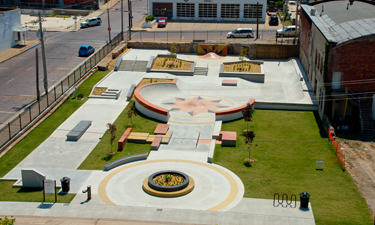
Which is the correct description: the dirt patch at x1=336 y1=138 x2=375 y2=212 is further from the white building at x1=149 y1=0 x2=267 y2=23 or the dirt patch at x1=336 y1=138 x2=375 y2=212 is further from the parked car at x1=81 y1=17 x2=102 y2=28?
the parked car at x1=81 y1=17 x2=102 y2=28

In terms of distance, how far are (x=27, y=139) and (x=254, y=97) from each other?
23.9 metres

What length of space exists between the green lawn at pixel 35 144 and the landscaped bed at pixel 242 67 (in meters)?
15.7

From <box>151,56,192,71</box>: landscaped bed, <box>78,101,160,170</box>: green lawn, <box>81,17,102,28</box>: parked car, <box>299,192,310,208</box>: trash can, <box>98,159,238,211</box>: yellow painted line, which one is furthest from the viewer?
<box>81,17,102,28</box>: parked car

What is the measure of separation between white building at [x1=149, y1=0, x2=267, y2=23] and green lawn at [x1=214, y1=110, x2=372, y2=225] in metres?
47.7

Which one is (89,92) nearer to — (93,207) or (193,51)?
(193,51)

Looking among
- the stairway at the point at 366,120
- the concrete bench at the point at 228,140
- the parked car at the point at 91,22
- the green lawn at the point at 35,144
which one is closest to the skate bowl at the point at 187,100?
the concrete bench at the point at 228,140

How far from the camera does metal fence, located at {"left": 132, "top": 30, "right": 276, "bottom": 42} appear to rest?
69331mm

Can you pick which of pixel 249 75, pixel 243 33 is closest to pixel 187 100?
pixel 249 75

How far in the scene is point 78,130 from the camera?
3975cm

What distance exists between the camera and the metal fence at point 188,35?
2730 inches

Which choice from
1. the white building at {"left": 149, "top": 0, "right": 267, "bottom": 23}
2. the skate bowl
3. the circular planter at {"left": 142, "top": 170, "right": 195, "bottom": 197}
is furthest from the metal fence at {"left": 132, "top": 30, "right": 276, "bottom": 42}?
the circular planter at {"left": 142, "top": 170, "right": 195, "bottom": 197}

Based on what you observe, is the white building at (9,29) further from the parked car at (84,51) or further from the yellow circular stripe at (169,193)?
the yellow circular stripe at (169,193)

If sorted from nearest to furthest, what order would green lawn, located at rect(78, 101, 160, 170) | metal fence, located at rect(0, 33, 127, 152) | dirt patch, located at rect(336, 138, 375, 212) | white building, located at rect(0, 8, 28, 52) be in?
dirt patch, located at rect(336, 138, 375, 212), green lawn, located at rect(78, 101, 160, 170), metal fence, located at rect(0, 33, 127, 152), white building, located at rect(0, 8, 28, 52)

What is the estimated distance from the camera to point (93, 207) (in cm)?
2738
